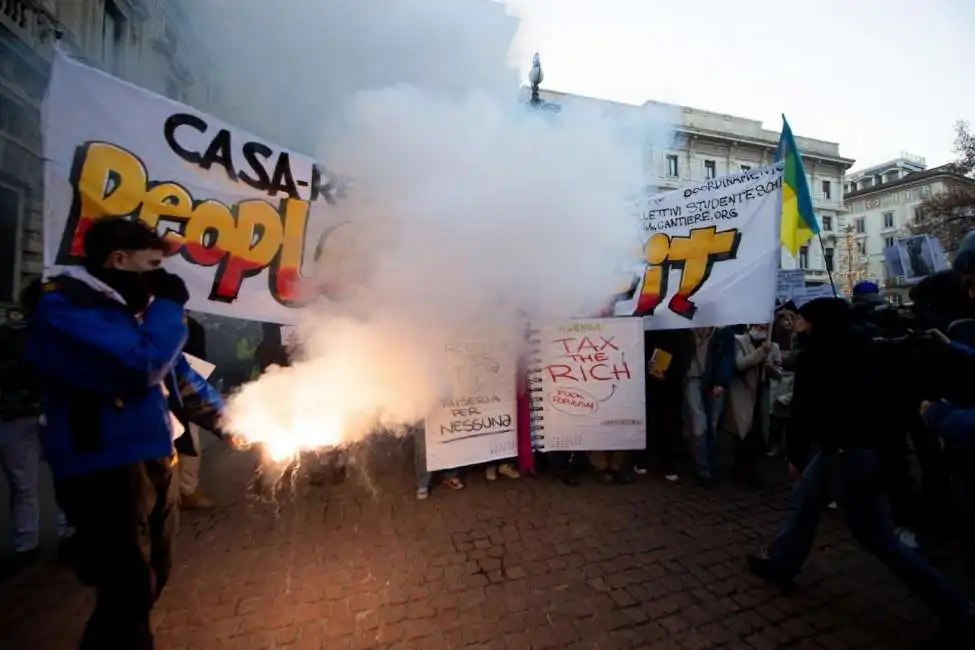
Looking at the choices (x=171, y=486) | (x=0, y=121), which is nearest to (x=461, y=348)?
(x=171, y=486)

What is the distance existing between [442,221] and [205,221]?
5.63ft

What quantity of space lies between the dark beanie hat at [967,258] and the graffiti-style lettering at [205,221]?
13.2ft

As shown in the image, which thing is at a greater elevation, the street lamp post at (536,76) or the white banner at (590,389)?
the street lamp post at (536,76)

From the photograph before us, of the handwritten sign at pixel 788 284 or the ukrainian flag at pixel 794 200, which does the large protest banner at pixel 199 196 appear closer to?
the ukrainian flag at pixel 794 200

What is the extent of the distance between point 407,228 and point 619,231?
2.09m

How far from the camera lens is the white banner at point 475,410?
4.45 meters

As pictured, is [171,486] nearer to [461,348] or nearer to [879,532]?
[461,348]

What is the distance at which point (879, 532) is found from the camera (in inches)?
97.6

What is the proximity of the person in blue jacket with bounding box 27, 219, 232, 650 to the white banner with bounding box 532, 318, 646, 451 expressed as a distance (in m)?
3.37

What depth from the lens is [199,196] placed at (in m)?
3.21

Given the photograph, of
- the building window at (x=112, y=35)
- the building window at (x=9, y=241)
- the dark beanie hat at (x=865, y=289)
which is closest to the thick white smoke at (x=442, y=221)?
the dark beanie hat at (x=865, y=289)

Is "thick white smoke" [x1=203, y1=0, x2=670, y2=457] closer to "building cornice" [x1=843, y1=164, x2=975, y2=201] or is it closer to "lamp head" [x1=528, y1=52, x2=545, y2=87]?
"lamp head" [x1=528, y1=52, x2=545, y2=87]

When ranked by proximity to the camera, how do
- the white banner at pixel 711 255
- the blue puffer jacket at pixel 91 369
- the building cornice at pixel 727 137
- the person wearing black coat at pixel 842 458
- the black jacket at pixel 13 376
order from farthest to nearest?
the building cornice at pixel 727 137
the white banner at pixel 711 255
the black jacket at pixel 13 376
the person wearing black coat at pixel 842 458
the blue puffer jacket at pixel 91 369

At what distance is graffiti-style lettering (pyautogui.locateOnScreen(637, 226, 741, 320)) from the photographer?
177 inches
